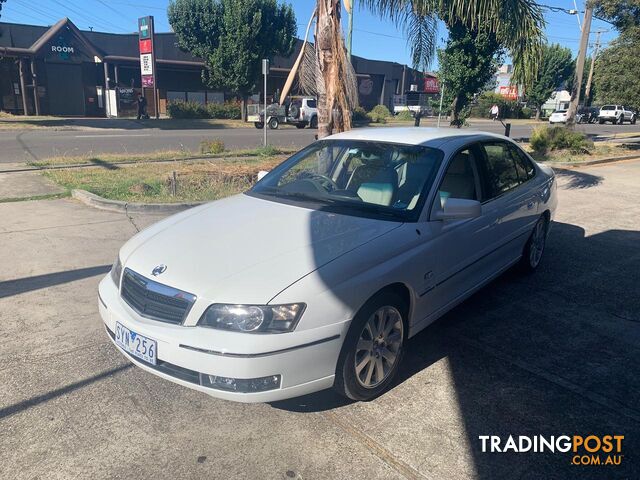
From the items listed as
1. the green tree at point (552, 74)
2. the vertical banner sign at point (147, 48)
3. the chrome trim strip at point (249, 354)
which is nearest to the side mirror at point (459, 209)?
the chrome trim strip at point (249, 354)

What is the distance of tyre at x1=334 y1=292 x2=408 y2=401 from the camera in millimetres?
2957

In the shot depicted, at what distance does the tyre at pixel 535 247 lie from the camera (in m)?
5.41

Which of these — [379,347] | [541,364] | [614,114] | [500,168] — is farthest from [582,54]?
[614,114]

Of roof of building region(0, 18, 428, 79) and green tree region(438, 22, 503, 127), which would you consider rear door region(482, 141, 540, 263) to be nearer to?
green tree region(438, 22, 503, 127)

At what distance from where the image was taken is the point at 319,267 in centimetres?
286

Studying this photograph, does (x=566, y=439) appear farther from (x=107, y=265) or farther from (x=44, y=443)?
(x=107, y=265)

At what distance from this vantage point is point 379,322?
10.4 feet

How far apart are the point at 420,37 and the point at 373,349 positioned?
8775mm

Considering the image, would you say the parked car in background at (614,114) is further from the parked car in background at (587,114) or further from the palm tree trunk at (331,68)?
the palm tree trunk at (331,68)

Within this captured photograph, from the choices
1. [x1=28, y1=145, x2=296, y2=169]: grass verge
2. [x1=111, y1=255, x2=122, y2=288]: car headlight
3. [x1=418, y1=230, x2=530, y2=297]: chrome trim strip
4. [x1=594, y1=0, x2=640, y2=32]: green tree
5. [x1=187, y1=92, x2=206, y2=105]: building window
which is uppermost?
[x1=594, y1=0, x2=640, y2=32]: green tree

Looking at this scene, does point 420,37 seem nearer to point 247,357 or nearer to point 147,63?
point 247,357

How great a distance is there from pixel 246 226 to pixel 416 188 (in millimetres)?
1258

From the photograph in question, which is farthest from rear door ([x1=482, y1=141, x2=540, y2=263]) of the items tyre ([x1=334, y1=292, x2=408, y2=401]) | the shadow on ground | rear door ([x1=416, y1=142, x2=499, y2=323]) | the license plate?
the license plate

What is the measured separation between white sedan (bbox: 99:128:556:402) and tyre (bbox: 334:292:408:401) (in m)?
0.01
